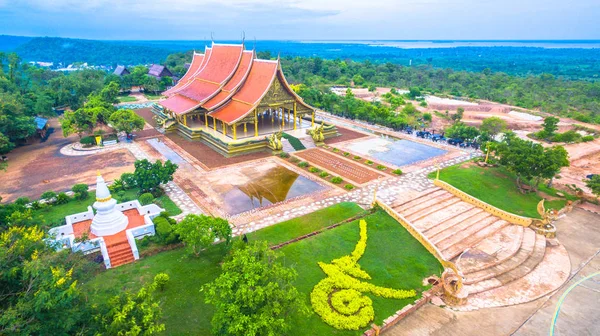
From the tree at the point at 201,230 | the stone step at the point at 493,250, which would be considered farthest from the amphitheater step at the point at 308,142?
the tree at the point at 201,230

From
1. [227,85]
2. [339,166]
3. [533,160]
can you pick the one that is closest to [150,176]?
[339,166]

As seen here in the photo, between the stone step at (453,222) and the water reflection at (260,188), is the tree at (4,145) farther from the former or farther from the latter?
the stone step at (453,222)

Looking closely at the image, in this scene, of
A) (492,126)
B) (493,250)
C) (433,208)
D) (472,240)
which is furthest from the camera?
(492,126)

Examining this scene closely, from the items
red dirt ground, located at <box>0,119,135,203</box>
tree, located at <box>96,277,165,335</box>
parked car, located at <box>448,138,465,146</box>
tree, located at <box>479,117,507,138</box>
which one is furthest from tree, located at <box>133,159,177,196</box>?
tree, located at <box>479,117,507,138</box>

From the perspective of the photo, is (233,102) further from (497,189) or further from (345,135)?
(497,189)

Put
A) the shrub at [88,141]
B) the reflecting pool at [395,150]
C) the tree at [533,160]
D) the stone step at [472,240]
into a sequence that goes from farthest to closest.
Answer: the shrub at [88,141] < the reflecting pool at [395,150] < the tree at [533,160] < the stone step at [472,240]

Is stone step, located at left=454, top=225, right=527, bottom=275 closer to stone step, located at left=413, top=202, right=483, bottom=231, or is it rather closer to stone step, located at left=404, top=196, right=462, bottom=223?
stone step, located at left=413, top=202, right=483, bottom=231
